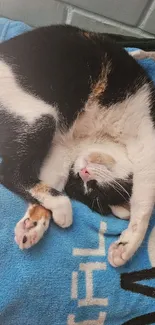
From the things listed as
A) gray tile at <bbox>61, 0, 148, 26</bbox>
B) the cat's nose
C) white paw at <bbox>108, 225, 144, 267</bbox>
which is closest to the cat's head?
the cat's nose

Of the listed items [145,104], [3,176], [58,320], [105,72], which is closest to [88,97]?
[105,72]

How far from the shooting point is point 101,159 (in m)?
1.26

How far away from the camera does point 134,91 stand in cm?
133

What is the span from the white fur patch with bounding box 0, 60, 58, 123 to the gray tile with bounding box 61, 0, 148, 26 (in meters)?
0.63

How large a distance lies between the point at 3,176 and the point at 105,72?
50cm

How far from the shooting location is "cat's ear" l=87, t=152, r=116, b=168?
125 centimetres

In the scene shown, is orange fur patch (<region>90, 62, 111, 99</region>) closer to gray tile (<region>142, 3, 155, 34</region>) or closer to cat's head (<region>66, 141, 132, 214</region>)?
cat's head (<region>66, 141, 132, 214</region>)

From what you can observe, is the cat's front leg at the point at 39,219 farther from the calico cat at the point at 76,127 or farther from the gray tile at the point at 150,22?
the gray tile at the point at 150,22

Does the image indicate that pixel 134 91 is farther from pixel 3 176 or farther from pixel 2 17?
pixel 2 17

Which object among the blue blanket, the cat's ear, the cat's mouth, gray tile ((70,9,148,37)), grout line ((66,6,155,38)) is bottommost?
the blue blanket

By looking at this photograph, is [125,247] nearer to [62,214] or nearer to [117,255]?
[117,255]

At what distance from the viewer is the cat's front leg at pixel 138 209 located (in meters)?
1.07

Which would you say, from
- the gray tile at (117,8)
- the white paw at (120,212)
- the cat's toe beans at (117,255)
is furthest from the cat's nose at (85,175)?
the gray tile at (117,8)

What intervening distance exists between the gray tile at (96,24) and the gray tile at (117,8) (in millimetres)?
41
